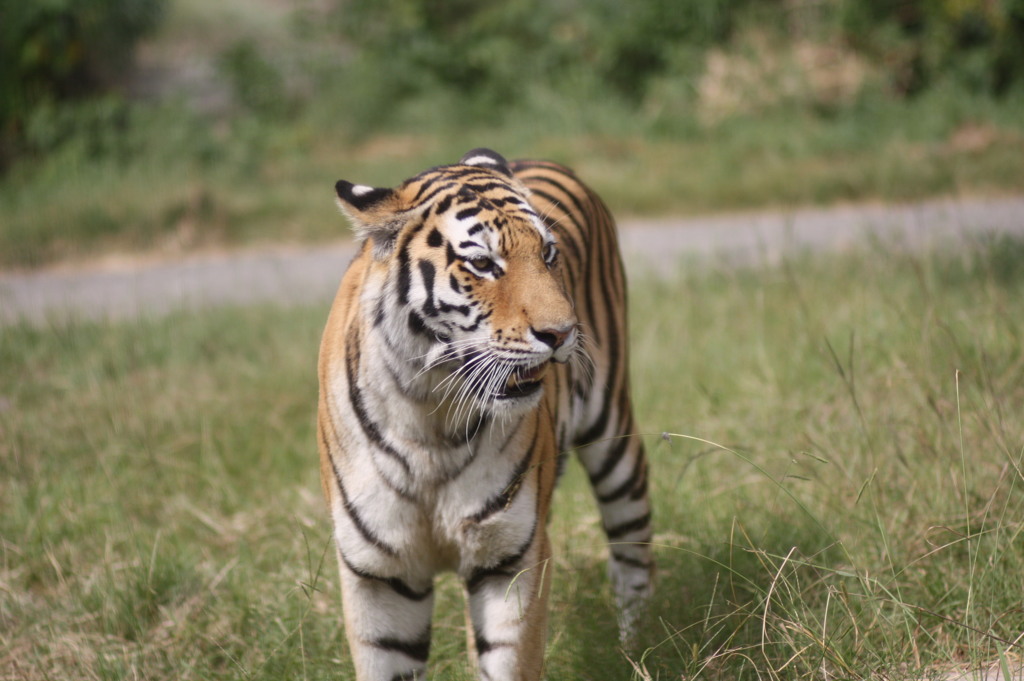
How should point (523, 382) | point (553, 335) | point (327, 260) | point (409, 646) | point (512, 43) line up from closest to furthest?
point (553, 335), point (523, 382), point (409, 646), point (327, 260), point (512, 43)

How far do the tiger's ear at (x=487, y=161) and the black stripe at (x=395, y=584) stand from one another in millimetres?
968

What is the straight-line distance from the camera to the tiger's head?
81.1 inches

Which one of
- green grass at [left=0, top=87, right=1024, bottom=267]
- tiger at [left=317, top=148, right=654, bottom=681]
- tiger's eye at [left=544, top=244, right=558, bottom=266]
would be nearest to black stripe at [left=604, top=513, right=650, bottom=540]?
tiger at [left=317, top=148, right=654, bottom=681]

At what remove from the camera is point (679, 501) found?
3.54m

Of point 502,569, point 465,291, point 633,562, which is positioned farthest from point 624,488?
point 465,291

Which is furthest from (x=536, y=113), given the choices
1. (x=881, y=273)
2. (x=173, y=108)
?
(x=881, y=273)

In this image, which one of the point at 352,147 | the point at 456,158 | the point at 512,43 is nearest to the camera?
the point at 456,158

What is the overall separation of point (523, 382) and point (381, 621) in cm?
66

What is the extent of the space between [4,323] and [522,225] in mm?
4504

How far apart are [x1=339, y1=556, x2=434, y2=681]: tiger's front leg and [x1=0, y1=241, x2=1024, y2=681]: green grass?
0.21 m

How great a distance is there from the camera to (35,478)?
151 inches

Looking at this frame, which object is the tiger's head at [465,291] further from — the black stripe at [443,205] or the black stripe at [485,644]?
the black stripe at [485,644]

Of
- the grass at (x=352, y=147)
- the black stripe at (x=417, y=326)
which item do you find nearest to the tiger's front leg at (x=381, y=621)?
the black stripe at (x=417, y=326)

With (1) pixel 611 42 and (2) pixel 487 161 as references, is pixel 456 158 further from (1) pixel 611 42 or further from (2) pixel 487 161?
(2) pixel 487 161
